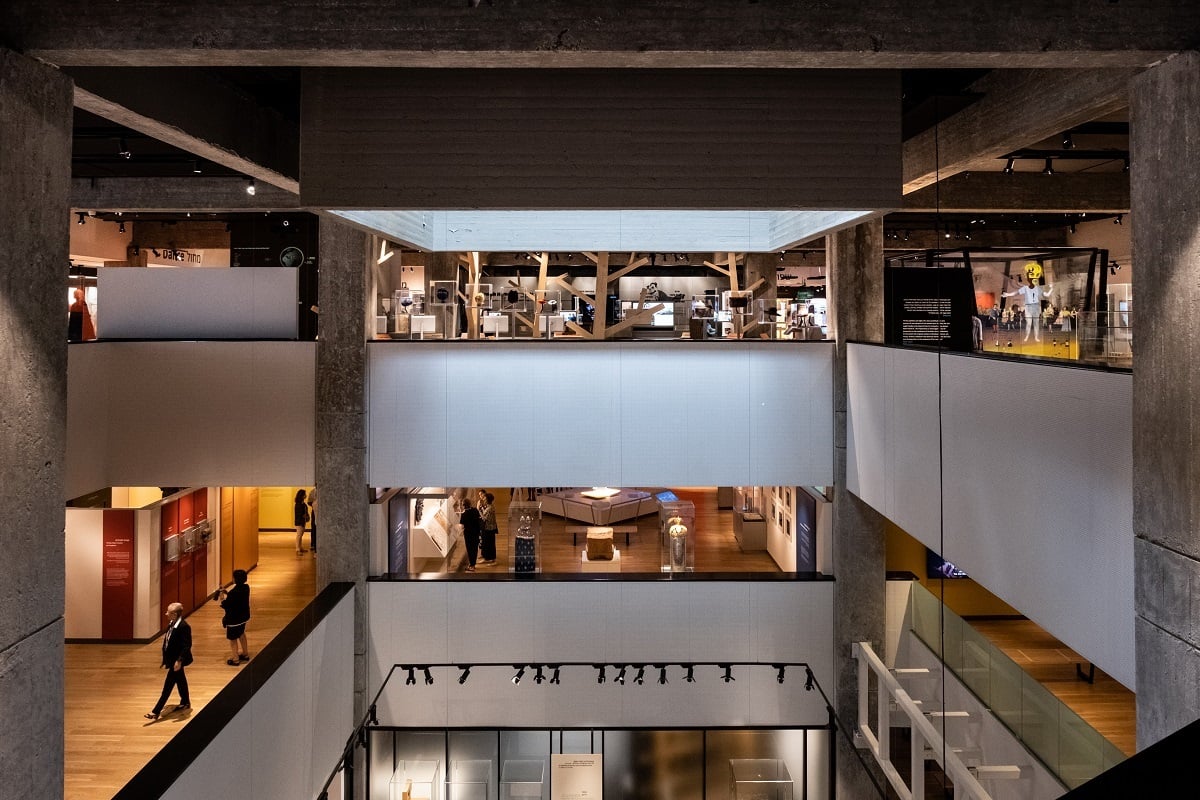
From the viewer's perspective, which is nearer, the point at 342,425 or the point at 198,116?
the point at 198,116

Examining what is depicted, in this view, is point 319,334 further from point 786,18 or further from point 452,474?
point 786,18

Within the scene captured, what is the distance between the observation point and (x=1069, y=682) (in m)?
7.72

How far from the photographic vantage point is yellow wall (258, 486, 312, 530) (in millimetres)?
15484

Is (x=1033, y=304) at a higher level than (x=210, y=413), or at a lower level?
higher

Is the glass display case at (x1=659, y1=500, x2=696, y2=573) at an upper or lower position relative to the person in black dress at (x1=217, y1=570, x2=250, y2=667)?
upper

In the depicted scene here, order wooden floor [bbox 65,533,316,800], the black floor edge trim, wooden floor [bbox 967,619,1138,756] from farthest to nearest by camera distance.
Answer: wooden floor [bbox 65,533,316,800] < wooden floor [bbox 967,619,1138,756] < the black floor edge trim

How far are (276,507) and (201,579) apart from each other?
375cm

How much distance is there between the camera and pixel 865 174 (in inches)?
179

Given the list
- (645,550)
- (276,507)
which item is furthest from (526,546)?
(276,507)

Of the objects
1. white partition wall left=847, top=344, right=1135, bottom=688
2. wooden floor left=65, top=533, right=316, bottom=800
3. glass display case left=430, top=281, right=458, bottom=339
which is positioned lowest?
wooden floor left=65, top=533, right=316, bottom=800

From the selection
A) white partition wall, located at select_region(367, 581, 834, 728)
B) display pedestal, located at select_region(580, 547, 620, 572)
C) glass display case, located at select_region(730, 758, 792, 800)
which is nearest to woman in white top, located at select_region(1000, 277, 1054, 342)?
white partition wall, located at select_region(367, 581, 834, 728)

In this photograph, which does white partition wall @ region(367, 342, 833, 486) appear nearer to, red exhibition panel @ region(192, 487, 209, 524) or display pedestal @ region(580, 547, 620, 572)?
display pedestal @ region(580, 547, 620, 572)

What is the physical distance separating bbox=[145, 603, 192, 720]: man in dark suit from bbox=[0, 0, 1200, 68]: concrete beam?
6160 mm

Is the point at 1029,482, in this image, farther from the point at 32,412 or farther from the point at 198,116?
the point at 198,116
